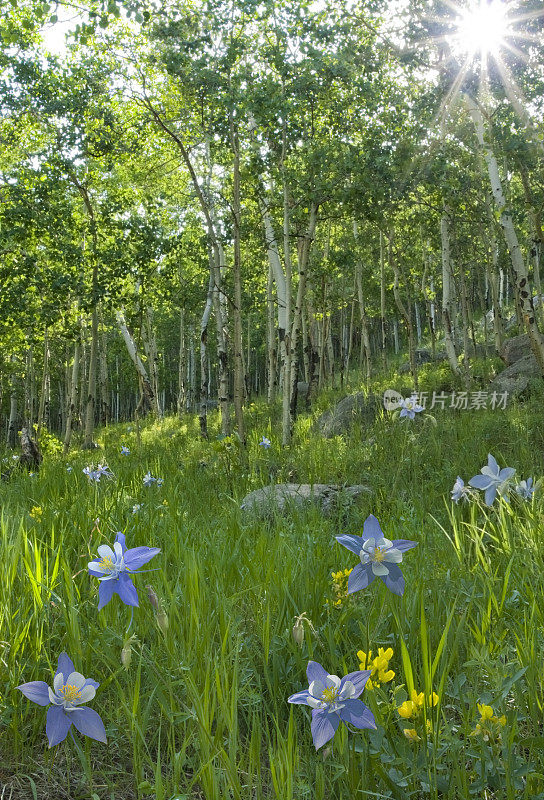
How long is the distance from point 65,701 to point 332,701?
51cm

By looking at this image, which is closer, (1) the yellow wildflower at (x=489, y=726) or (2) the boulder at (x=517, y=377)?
(1) the yellow wildflower at (x=489, y=726)

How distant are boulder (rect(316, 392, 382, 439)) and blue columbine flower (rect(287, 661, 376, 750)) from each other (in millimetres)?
8380

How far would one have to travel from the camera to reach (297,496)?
15.0 feet

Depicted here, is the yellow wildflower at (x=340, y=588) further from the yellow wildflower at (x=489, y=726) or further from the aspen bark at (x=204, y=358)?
the aspen bark at (x=204, y=358)

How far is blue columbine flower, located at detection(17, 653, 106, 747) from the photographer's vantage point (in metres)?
1.08

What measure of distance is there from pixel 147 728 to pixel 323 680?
0.65 m

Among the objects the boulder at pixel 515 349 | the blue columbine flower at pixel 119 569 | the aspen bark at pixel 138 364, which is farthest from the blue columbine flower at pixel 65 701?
the boulder at pixel 515 349

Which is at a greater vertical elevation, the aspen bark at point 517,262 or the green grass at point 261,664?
the aspen bark at point 517,262

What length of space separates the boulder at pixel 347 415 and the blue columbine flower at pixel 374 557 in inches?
320

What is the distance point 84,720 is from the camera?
3.61 ft

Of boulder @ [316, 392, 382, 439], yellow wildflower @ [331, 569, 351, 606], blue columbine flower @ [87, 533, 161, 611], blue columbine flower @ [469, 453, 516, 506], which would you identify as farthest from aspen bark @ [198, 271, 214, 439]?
blue columbine flower @ [87, 533, 161, 611]

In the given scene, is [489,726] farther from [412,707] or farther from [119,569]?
[119,569]

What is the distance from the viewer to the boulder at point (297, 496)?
13.5 feet

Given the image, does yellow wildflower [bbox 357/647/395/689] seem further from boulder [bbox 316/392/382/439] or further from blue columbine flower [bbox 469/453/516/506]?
boulder [bbox 316/392/382/439]
